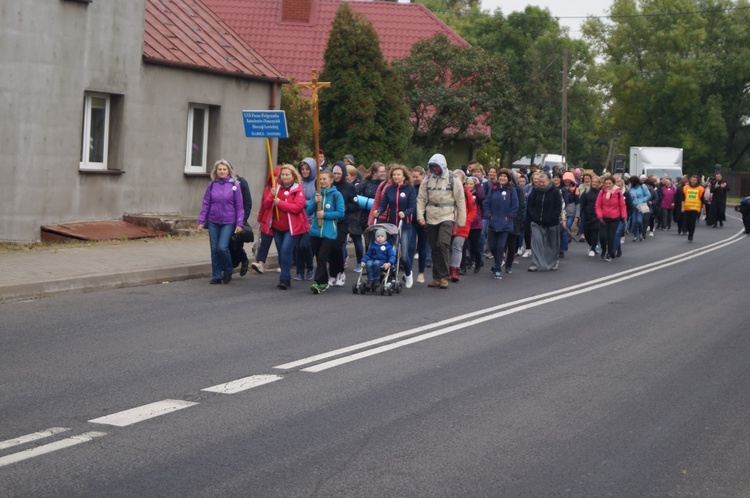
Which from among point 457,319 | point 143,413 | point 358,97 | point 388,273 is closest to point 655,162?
point 358,97

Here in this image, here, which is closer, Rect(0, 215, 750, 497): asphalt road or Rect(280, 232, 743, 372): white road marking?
Rect(0, 215, 750, 497): asphalt road

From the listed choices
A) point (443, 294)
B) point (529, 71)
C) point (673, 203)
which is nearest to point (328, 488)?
point (443, 294)

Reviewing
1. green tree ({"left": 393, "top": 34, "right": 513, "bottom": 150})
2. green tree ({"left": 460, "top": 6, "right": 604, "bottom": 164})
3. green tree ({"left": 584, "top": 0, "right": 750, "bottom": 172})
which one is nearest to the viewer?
green tree ({"left": 393, "top": 34, "right": 513, "bottom": 150})

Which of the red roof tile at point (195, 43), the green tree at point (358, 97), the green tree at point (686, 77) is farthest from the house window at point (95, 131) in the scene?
the green tree at point (686, 77)

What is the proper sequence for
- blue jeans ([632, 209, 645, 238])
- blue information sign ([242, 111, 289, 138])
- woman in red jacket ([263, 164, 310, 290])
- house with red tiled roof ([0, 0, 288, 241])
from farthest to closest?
1. blue jeans ([632, 209, 645, 238])
2. house with red tiled roof ([0, 0, 288, 241])
3. blue information sign ([242, 111, 289, 138])
4. woman in red jacket ([263, 164, 310, 290])

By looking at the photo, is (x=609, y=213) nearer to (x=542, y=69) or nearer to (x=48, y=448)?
(x=48, y=448)

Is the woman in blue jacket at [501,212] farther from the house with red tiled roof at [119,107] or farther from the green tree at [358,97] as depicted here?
the green tree at [358,97]

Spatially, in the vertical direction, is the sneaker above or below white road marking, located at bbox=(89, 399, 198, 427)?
above

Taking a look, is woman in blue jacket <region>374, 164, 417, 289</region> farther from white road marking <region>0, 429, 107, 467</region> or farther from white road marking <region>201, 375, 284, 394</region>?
white road marking <region>0, 429, 107, 467</region>

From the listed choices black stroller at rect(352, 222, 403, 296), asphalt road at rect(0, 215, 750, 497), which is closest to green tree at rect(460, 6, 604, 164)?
black stroller at rect(352, 222, 403, 296)

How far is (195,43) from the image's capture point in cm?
2505

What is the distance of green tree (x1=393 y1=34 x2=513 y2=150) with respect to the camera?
124ft

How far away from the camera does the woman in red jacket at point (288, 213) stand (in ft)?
51.5

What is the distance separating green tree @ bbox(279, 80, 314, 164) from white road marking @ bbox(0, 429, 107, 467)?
72.3 feet
